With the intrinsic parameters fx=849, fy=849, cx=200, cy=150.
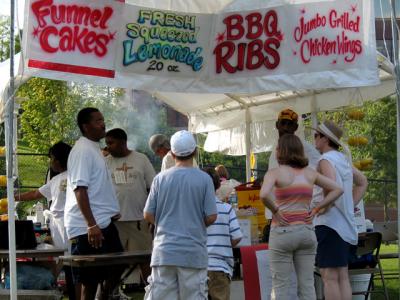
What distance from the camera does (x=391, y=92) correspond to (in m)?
12.0

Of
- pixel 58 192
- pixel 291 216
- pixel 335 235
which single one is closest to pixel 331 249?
pixel 335 235

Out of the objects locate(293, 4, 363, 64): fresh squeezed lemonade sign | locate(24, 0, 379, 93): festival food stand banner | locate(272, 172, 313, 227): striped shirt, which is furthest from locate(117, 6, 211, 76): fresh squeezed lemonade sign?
locate(272, 172, 313, 227): striped shirt

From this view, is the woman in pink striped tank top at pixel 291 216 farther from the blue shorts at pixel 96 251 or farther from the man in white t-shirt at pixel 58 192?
the man in white t-shirt at pixel 58 192

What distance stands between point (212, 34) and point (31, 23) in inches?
78.7

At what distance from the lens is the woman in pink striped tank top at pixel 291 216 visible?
264 inches

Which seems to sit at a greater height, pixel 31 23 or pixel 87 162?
pixel 31 23

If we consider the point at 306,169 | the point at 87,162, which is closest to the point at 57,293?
the point at 87,162

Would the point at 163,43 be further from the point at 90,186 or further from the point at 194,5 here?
the point at 90,186

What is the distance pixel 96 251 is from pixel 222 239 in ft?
3.43

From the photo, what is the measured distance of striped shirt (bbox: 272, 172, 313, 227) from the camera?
6.70m

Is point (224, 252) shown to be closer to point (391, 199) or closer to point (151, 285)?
point (151, 285)

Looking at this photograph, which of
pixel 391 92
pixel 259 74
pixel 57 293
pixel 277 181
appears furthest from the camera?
pixel 391 92

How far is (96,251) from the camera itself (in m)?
6.98

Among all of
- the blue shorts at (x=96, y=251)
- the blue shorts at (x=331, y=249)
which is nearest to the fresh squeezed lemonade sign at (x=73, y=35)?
the blue shorts at (x=96, y=251)
